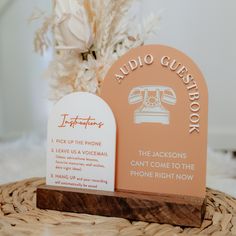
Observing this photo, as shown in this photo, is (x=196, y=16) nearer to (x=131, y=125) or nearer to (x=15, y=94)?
(x=15, y=94)

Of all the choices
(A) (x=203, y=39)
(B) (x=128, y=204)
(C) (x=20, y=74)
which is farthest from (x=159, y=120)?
(C) (x=20, y=74)

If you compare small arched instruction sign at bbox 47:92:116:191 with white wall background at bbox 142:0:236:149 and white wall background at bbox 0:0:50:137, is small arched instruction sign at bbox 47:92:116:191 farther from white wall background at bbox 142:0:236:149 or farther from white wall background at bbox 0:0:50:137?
white wall background at bbox 0:0:50:137

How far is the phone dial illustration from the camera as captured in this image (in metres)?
0.52

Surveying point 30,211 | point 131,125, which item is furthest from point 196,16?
point 30,211

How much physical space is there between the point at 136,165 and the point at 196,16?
52.7 inches

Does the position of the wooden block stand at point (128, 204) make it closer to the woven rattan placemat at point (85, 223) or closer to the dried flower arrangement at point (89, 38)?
the woven rattan placemat at point (85, 223)

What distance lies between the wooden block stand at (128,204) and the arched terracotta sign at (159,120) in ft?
0.09

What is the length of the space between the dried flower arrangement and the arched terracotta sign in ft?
0.31

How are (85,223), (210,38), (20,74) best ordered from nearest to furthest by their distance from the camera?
(85,223) < (210,38) < (20,74)

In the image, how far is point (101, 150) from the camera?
0.54 meters

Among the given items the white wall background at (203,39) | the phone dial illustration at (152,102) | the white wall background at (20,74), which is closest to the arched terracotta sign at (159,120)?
the phone dial illustration at (152,102)

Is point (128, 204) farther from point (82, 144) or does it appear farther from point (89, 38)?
point (89, 38)

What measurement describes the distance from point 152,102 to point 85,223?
0.20m

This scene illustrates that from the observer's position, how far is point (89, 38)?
0.62m
